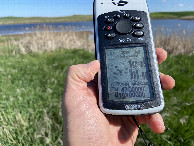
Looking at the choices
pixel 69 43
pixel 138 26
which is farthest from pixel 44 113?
pixel 69 43

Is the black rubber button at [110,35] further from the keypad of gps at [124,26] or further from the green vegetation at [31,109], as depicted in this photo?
the green vegetation at [31,109]

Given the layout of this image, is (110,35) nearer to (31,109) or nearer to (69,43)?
(31,109)

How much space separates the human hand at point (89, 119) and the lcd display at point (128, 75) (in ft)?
0.64

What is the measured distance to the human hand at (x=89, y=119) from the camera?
1.94 meters

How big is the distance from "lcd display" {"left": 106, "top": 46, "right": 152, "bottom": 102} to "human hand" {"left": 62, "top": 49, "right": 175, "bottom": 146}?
19 cm

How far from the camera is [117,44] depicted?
7.59ft

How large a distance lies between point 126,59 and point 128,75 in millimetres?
192

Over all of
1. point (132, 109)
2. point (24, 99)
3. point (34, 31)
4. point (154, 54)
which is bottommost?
point (34, 31)

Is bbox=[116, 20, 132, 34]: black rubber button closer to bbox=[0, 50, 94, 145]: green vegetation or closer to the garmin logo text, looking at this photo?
the garmin logo text

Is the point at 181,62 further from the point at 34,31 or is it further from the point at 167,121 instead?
the point at 34,31

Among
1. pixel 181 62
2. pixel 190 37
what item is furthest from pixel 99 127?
pixel 190 37

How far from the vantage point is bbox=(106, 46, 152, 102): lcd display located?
2.09 meters

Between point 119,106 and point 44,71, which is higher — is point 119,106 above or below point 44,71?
above

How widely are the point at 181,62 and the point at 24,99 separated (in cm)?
585
